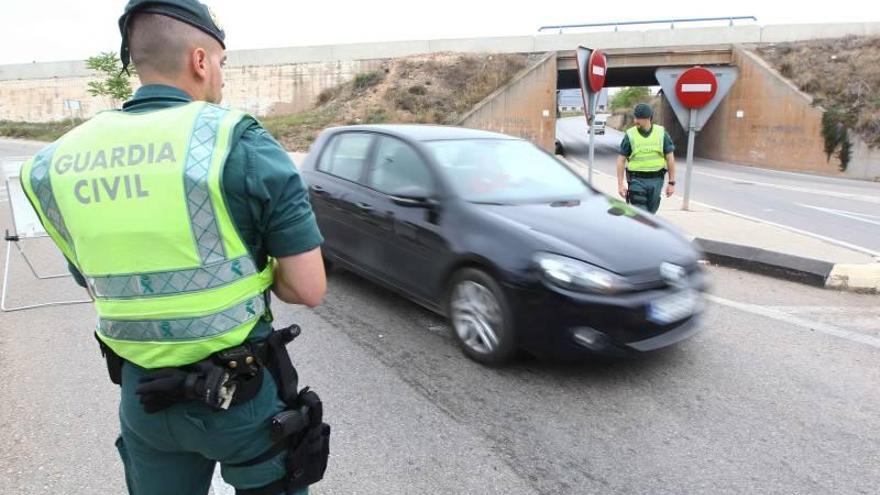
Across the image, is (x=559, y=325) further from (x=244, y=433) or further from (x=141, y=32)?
(x=141, y=32)

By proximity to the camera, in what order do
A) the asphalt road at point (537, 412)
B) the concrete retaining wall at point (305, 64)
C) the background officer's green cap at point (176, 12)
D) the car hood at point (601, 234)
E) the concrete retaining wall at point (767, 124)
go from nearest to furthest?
1. the background officer's green cap at point (176, 12)
2. the asphalt road at point (537, 412)
3. the car hood at point (601, 234)
4. the concrete retaining wall at point (767, 124)
5. the concrete retaining wall at point (305, 64)

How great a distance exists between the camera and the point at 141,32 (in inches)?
53.3

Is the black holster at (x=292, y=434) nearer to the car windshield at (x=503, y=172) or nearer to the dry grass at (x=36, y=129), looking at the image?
the car windshield at (x=503, y=172)

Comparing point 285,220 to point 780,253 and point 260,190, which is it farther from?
point 780,253

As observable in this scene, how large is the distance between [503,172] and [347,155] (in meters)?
1.60

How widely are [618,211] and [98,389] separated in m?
3.69

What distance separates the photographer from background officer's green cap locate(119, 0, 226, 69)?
1.33 m

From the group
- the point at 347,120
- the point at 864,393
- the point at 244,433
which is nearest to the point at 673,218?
the point at 864,393

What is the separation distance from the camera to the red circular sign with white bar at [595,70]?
24.7ft

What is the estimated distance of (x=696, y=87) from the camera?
Answer: 8.64 m

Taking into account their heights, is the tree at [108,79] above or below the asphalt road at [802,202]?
above

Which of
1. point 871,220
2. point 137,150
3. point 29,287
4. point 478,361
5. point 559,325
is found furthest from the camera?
point 871,220

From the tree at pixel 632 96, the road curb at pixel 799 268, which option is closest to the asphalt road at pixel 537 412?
the road curb at pixel 799 268

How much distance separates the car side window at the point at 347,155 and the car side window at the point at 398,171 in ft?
0.60
